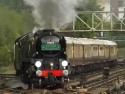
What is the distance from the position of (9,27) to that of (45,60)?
1301 cm

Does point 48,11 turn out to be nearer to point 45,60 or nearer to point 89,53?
point 45,60

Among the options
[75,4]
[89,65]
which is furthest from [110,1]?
Result: [75,4]

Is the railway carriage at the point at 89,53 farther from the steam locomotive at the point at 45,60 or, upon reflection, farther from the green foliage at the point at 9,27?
the steam locomotive at the point at 45,60

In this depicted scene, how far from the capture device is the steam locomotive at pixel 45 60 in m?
19.6

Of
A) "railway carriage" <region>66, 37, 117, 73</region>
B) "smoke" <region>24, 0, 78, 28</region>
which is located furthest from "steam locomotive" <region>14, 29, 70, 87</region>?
"railway carriage" <region>66, 37, 117, 73</region>

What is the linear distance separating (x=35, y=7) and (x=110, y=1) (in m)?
81.9

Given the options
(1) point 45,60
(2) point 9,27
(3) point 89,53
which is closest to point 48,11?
(1) point 45,60

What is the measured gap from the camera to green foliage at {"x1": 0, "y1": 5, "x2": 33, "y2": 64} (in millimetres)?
30427

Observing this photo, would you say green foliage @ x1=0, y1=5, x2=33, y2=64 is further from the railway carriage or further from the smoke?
the smoke

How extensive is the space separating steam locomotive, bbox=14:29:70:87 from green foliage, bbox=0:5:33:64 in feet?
32.0

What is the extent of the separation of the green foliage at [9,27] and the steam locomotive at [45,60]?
384 inches

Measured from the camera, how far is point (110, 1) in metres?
103

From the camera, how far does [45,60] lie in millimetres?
19875

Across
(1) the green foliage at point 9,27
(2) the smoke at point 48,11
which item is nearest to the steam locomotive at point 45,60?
(2) the smoke at point 48,11
